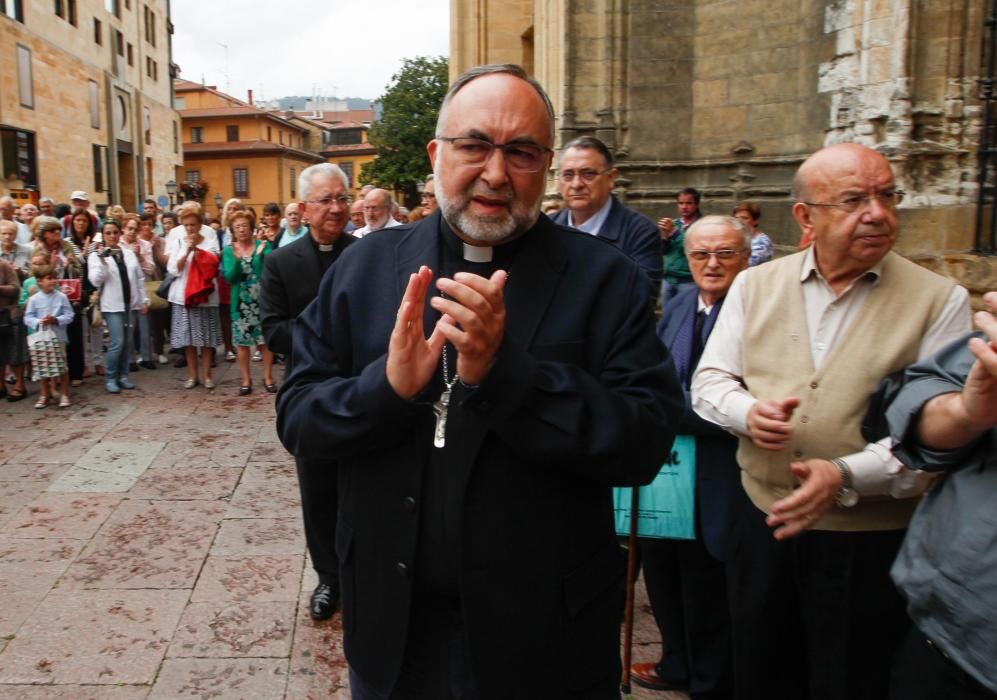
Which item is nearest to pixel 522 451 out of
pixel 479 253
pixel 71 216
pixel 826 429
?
pixel 479 253

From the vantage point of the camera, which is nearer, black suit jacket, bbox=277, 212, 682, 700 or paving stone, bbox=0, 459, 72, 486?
black suit jacket, bbox=277, 212, 682, 700

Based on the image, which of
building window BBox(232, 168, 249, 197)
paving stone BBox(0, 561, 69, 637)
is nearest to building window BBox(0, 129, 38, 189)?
paving stone BBox(0, 561, 69, 637)

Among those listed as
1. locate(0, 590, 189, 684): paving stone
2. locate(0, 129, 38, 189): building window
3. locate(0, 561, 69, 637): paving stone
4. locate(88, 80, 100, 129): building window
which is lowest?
locate(0, 590, 189, 684): paving stone

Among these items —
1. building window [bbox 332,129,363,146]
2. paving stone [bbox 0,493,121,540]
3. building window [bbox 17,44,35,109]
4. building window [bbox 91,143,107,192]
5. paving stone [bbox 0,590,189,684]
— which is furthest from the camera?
building window [bbox 332,129,363,146]

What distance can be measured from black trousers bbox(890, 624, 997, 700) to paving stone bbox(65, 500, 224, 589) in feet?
11.9

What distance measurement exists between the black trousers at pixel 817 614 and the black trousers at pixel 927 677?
37cm

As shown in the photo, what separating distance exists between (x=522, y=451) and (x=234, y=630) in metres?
2.92

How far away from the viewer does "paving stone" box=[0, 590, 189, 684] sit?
3.66 meters

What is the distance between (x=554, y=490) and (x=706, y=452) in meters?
1.50

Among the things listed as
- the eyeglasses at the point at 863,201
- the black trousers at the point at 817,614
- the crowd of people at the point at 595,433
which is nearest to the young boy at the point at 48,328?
the crowd of people at the point at 595,433

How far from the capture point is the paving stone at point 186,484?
598 cm

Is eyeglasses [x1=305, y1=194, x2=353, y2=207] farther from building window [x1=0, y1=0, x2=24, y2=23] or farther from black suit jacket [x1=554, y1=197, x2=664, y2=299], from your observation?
building window [x1=0, y1=0, x2=24, y2=23]

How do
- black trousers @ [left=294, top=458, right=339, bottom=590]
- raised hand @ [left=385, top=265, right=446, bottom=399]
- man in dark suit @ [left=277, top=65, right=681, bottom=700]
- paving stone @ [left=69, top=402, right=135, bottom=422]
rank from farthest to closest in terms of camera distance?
paving stone @ [left=69, top=402, right=135, bottom=422], black trousers @ [left=294, top=458, right=339, bottom=590], man in dark suit @ [left=277, top=65, right=681, bottom=700], raised hand @ [left=385, top=265, right=446, bottom=399]

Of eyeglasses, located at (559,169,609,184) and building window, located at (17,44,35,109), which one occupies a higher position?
building window, located at (17,44,35,109)
